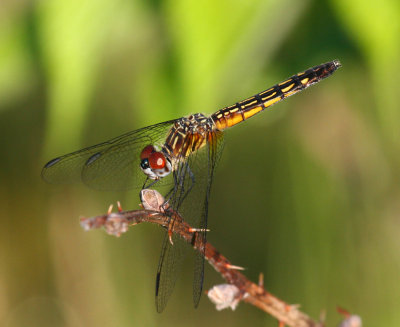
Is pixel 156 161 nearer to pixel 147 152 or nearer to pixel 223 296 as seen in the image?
pixel 147 152

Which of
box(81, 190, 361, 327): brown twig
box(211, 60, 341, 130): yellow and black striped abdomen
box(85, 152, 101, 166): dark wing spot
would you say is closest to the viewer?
box(81, 190, 361, 327): brown twig

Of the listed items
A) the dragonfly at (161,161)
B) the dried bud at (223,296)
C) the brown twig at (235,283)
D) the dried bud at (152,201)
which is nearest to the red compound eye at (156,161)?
the dragonfly at (161,161)

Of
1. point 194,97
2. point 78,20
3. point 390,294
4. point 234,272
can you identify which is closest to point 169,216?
point 234,272

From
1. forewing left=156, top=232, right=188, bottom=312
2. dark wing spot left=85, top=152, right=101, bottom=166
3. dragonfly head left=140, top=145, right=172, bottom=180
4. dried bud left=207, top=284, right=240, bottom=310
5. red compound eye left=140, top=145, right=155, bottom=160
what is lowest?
dried bud left=207, top=284, right=240, bottom=310

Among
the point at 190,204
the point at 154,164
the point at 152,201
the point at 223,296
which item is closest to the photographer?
the point at 223,296

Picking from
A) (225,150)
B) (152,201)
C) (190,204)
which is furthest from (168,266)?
(225,150)

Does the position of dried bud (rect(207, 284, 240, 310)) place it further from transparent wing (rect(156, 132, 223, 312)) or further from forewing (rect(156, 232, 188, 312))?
forewing (rect(156, 232, 188, 312))

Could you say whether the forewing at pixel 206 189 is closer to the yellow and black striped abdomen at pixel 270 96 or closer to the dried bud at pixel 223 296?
the yellow and black striped abdomen at pixel 270 96

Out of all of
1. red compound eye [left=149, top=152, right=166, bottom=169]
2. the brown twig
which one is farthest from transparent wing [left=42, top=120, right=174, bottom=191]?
the brown twig
